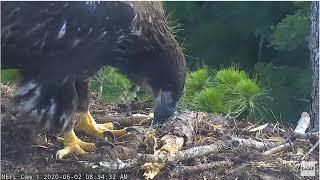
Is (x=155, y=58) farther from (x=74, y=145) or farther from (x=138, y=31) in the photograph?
(x=74, y=145)

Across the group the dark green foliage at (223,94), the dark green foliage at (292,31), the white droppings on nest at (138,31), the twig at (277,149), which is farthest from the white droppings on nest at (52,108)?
the dark green foliage at (292,31)

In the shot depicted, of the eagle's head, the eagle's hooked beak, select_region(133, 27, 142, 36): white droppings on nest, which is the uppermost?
select_region(133, 27, 142, 36): white droppings on nest

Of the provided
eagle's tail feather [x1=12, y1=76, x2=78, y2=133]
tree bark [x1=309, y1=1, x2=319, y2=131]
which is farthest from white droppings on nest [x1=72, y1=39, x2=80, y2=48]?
tree bark [x1=309, y1=1, x2=319, y2=131]

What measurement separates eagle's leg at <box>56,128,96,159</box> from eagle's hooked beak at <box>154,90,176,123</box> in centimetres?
48

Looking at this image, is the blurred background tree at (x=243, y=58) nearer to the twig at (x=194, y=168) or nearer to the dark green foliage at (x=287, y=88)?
the dark green foliage at (x=287, y=88)

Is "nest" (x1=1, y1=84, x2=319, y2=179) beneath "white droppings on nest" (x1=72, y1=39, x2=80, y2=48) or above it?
beneath

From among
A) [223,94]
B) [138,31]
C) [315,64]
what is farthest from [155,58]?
[223,94]

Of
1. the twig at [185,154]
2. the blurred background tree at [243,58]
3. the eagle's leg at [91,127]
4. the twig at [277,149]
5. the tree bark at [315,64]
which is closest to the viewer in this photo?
the twig at [185,154]

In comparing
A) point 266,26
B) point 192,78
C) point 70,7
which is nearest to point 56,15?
point 70,7

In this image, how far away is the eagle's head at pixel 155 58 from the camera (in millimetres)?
3697

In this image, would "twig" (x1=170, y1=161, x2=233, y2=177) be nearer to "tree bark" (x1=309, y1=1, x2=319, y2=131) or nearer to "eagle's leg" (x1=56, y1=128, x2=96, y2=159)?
"eagle's leg" (x1=56, y1=128, x2=96, y2=159)

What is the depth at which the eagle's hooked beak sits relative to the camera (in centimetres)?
407

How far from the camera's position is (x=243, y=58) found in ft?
32.8

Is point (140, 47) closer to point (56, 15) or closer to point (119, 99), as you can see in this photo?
point (56, 15)
